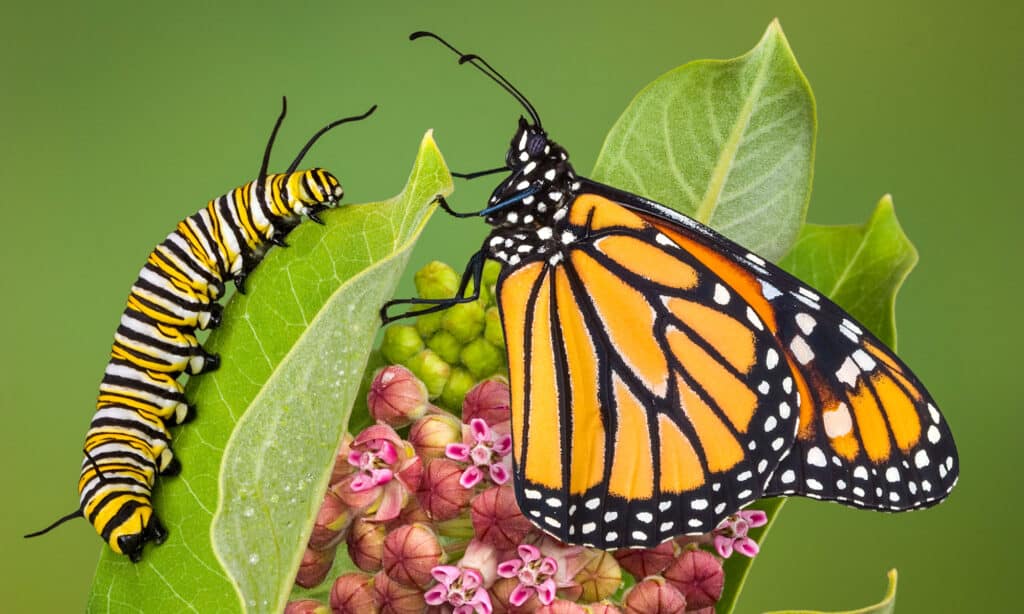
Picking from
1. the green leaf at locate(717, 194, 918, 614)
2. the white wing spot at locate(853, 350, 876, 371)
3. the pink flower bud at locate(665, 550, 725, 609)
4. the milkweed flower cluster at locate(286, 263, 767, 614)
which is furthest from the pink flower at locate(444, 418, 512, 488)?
the green leaf at locate(717, 194, 918, 614)

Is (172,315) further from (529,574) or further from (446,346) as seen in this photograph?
(529,574)

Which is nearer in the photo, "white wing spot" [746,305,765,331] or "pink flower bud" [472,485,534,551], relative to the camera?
A: "pink flower bud" [472,485,534,551]

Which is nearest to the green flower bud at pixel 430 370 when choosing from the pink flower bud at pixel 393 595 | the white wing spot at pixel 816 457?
the pink flower bud at pixel 393 595

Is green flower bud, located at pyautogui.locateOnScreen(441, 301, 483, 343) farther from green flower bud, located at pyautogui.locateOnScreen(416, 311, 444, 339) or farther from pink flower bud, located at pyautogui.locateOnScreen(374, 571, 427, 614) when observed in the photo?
pink flower bud, located at pyautogui.locateOnScreen(374, 571, 427, 614)

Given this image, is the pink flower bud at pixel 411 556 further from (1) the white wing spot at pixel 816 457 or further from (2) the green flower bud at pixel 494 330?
(1) the white wing spot at pixel 816 457

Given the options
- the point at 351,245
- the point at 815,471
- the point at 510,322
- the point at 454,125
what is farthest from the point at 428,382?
the point at 454,125

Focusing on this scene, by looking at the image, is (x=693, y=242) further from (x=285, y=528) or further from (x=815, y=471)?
(x=285, y=528)
